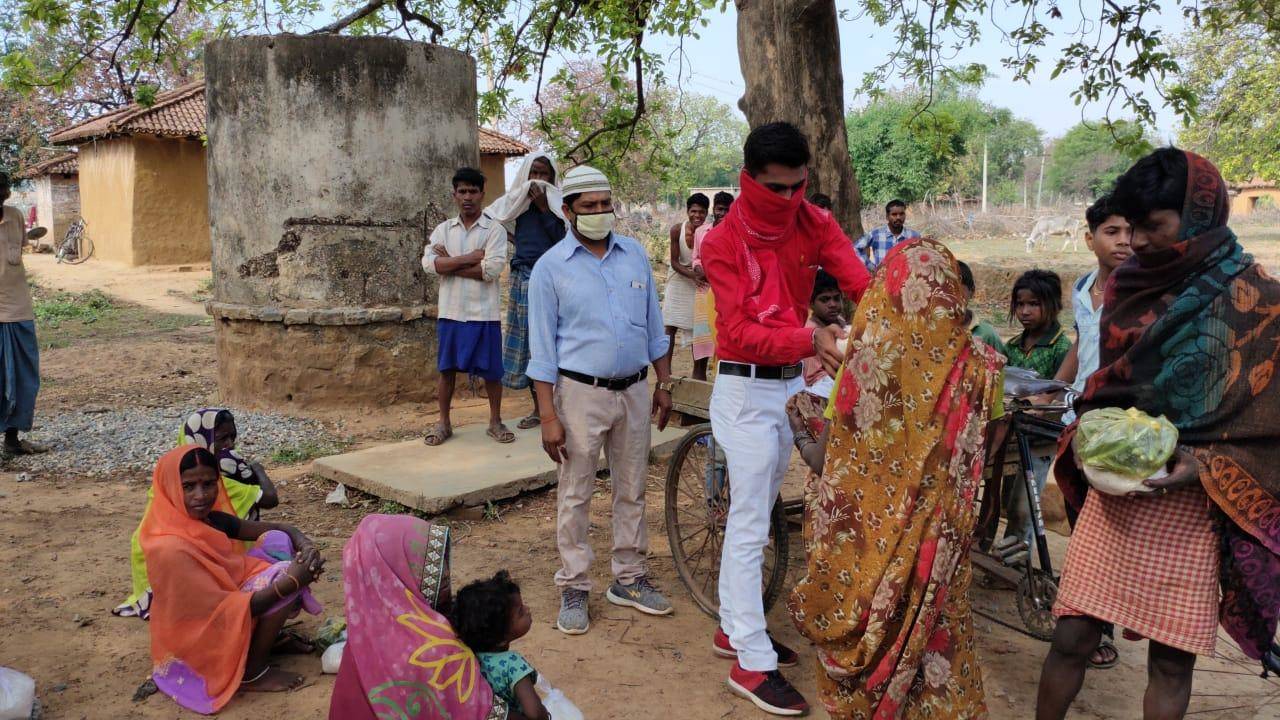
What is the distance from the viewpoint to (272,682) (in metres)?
3.27

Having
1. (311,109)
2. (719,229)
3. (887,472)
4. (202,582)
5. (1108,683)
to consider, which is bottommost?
(1108,683)

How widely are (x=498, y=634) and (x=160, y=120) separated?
17615mm

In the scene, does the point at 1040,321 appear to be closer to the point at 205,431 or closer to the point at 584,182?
the point at 584,182

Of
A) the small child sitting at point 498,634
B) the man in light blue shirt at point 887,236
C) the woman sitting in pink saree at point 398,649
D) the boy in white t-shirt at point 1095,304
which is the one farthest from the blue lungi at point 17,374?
the man in light blue shirt at point 887,236

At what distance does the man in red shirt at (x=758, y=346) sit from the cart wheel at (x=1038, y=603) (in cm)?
97

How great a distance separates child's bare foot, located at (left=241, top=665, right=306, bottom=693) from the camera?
10.7 ft

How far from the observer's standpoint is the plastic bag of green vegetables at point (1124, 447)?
2189 mm

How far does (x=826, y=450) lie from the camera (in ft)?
8.87

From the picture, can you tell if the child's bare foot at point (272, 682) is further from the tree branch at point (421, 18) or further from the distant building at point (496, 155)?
the distant building at point (496, 155)

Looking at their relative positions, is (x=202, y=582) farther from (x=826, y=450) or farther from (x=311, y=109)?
(x=311, y=109)

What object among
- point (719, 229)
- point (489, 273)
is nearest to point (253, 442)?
point (489, 273)

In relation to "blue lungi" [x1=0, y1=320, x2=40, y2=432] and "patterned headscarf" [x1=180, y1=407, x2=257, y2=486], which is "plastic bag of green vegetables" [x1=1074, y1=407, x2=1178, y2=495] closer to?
"patterned headscarf" [x1=180, y1=407, x2=257, y2=486]

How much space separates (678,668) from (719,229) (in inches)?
65.7

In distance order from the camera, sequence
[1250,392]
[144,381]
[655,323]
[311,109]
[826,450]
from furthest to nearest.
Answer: [144,381] < [311,109] < [655,323] < [826,450] < [1250,392]
